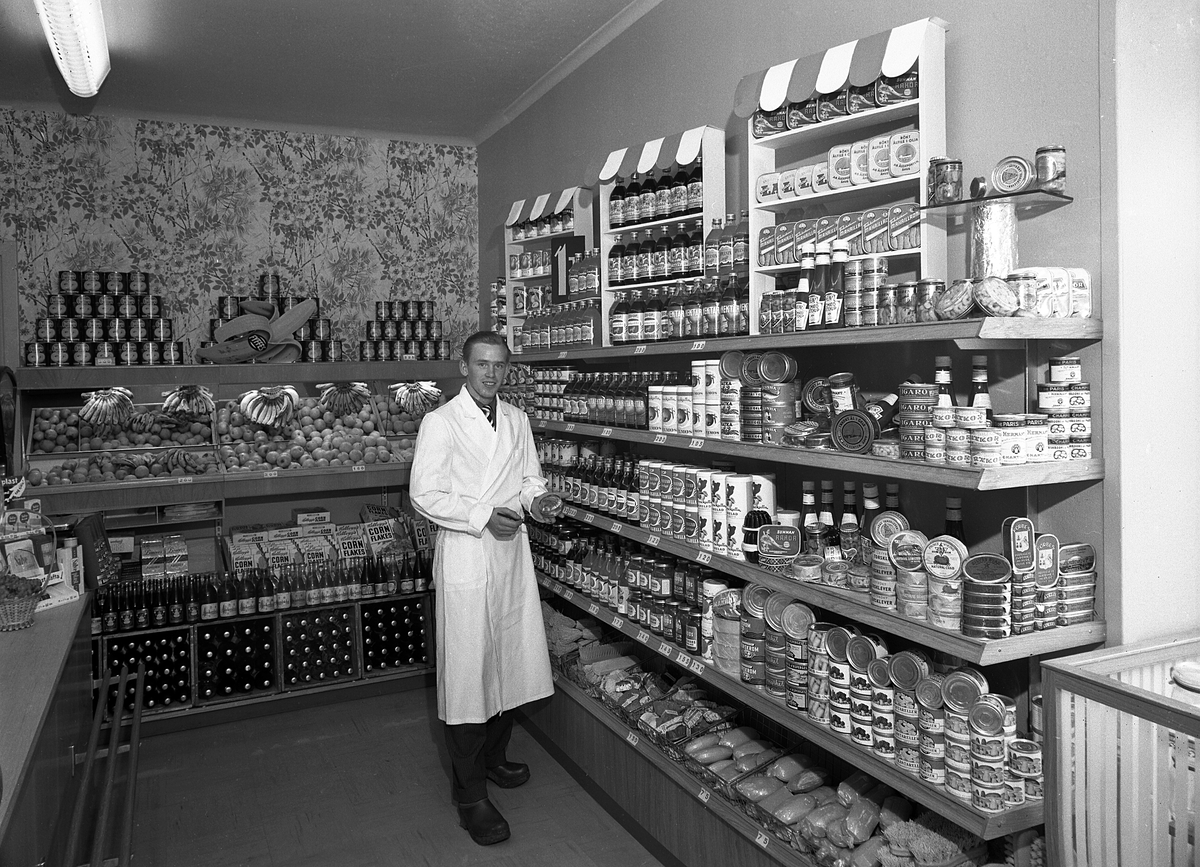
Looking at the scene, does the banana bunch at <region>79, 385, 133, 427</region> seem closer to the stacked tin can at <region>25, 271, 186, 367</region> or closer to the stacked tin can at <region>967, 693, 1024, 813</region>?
the stacked tin can at <region>25, 271, 186, 367</region>

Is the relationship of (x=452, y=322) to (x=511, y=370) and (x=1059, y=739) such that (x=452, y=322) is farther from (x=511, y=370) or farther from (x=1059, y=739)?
(x=1059, y=739)

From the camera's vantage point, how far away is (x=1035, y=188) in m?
2.31

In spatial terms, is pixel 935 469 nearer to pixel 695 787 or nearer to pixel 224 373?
pixel 695 787

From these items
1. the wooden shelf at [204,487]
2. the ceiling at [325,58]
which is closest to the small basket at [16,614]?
the wooden shelf at [204,487]

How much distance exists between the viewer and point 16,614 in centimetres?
329

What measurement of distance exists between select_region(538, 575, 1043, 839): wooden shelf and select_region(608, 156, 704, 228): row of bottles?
1.79 metres

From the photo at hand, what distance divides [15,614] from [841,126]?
11.0 feet

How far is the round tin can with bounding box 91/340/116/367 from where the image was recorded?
555 centimetres

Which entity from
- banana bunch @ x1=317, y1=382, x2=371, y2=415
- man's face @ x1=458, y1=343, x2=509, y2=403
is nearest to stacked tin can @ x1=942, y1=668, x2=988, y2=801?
man's face @ x1=458, y1=343, x2=509, y2=403

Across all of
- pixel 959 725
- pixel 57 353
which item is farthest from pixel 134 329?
pixel 959 725

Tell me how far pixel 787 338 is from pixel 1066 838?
1559mm

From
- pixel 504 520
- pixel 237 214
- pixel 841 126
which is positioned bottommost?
pixel 504 520

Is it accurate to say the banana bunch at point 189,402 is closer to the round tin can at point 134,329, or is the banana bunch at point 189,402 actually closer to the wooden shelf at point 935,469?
the round tin can at point 134,329

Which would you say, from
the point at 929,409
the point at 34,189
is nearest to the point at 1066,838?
the point at 929,409
